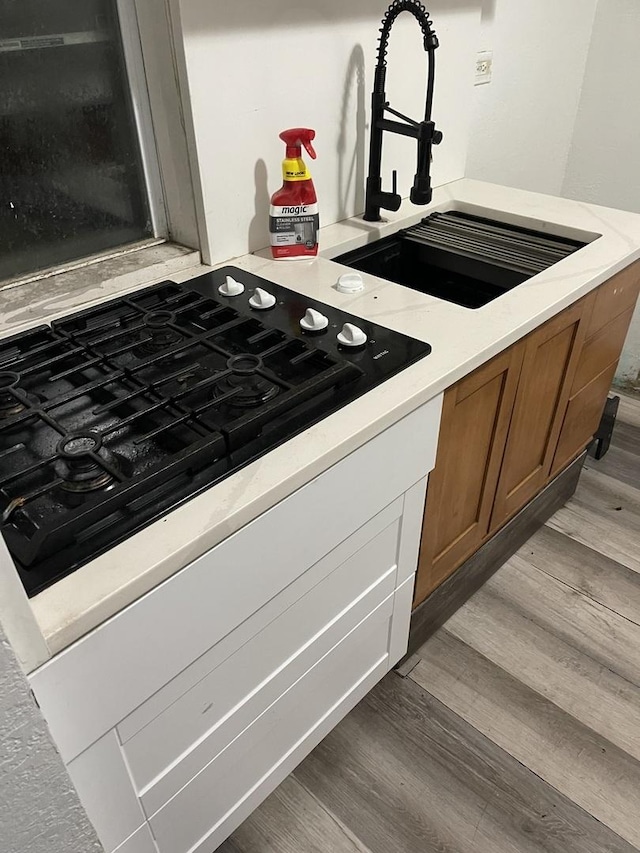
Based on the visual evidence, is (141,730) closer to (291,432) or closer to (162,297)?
(291,432)

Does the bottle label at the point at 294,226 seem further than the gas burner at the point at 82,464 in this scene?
Yes

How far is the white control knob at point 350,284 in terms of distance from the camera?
1263 mm

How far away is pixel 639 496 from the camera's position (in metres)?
2.10

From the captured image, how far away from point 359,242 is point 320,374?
26.5 inches

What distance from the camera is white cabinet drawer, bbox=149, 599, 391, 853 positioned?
3.36ft

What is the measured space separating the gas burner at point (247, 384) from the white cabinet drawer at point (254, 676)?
1.08 ft

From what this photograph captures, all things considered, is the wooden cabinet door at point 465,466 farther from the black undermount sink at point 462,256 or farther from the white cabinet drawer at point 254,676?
the black undermount sink at point 462,256

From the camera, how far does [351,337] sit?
1062 millimetres

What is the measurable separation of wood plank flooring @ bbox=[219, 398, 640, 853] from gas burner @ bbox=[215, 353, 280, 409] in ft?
3.01

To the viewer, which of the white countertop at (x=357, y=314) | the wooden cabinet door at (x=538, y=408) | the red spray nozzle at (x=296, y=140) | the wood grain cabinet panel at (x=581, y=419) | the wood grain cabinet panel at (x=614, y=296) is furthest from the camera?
the wood grain cabinet panel at (x=581, y=419)

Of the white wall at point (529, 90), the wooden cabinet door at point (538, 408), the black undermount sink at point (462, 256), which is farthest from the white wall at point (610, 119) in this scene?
the wooden cabinet door at point (538, 408)

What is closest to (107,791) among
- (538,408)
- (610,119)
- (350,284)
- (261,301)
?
(261,301)

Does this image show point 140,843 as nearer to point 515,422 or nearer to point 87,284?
point 87,284

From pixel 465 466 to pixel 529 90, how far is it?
142 centimetres
